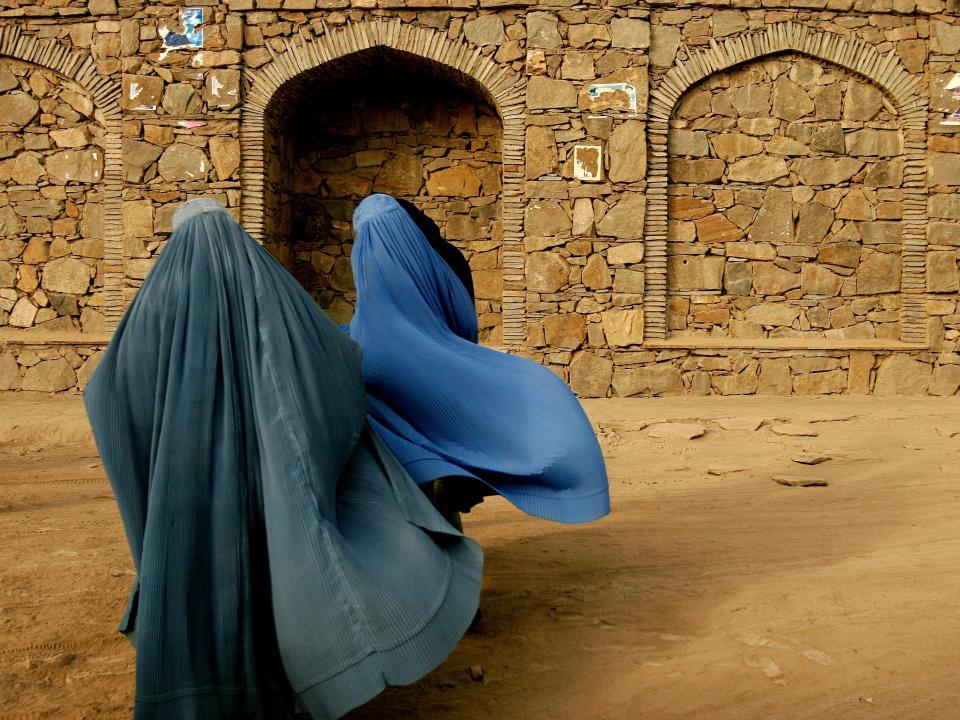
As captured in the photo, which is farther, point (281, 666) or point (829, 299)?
point (829, 299)

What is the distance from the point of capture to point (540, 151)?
768cm

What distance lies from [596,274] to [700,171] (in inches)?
57.1

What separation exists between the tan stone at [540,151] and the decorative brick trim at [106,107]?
3.81m

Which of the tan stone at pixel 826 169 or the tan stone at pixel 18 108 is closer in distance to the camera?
the tan stone at pixel 826 169

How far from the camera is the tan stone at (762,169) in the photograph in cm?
796

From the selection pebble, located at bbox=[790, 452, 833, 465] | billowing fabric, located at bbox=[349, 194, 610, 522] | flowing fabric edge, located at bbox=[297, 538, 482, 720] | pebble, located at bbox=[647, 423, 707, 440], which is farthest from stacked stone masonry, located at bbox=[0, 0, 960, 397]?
flowing fabric edge, located at bbox=[297, 538, 482, 720]

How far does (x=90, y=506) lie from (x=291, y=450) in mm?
3088

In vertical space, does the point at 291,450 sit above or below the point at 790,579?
above

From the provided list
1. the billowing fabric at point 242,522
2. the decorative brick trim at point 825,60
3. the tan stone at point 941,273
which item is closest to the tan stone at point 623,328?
the decorative brick trim at point 825,60

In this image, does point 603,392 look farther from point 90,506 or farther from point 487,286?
point 90,506

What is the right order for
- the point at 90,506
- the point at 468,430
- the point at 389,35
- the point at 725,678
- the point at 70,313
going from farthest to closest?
1. the point at 70,313
2. the point at 389,35
3. the point at 90,506
4. the point at 468,430
5. the point at 725,678

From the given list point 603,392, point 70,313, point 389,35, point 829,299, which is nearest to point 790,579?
point 603,392

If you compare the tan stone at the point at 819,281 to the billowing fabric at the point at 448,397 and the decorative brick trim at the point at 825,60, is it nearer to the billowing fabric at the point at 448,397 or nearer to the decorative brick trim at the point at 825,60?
the decorative brick trim at the point at 825,60

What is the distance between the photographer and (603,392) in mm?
7805
